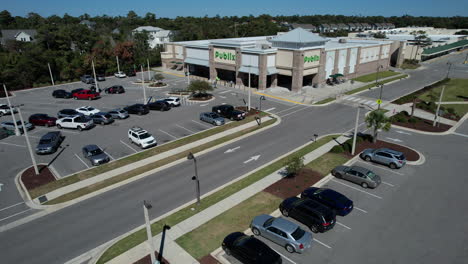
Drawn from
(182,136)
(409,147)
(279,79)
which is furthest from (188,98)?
(409,147)

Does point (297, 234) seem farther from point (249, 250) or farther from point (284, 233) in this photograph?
point (249, 250)

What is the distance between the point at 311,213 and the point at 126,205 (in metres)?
14.7

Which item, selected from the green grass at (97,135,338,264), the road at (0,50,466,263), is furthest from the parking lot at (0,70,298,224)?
the green grass at (97,135,338,264)

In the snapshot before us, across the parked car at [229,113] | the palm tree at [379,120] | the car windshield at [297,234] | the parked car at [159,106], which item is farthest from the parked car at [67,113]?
the palm tree at [379,120]

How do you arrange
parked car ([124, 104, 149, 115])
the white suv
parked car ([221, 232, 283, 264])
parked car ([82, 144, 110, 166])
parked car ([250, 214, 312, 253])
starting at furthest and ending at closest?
parked car ([124, 104, 149, 115]) < the white suv < parked car ([82, 144, 110, 166]) < parked car ([250, 214, 312, 253]) < parked car ([221, 232, 283, 264])

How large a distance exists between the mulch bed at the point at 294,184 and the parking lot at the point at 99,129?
55.3 ft

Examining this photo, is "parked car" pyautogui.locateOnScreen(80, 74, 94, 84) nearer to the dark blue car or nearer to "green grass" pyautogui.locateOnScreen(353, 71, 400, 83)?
the dark blue car

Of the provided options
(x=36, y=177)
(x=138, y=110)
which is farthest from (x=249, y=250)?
(x=138, y=110)

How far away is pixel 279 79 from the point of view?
68.6 m

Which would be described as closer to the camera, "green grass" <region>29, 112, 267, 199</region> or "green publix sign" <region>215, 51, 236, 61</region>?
"green grass" <region>29, 112, 267, 199</region>

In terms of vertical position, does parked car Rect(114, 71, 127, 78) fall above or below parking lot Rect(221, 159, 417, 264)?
above

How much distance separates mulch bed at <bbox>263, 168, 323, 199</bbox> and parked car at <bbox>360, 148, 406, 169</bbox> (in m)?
6.35

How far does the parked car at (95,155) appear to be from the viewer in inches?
1215

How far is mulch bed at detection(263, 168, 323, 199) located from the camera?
25234mm
